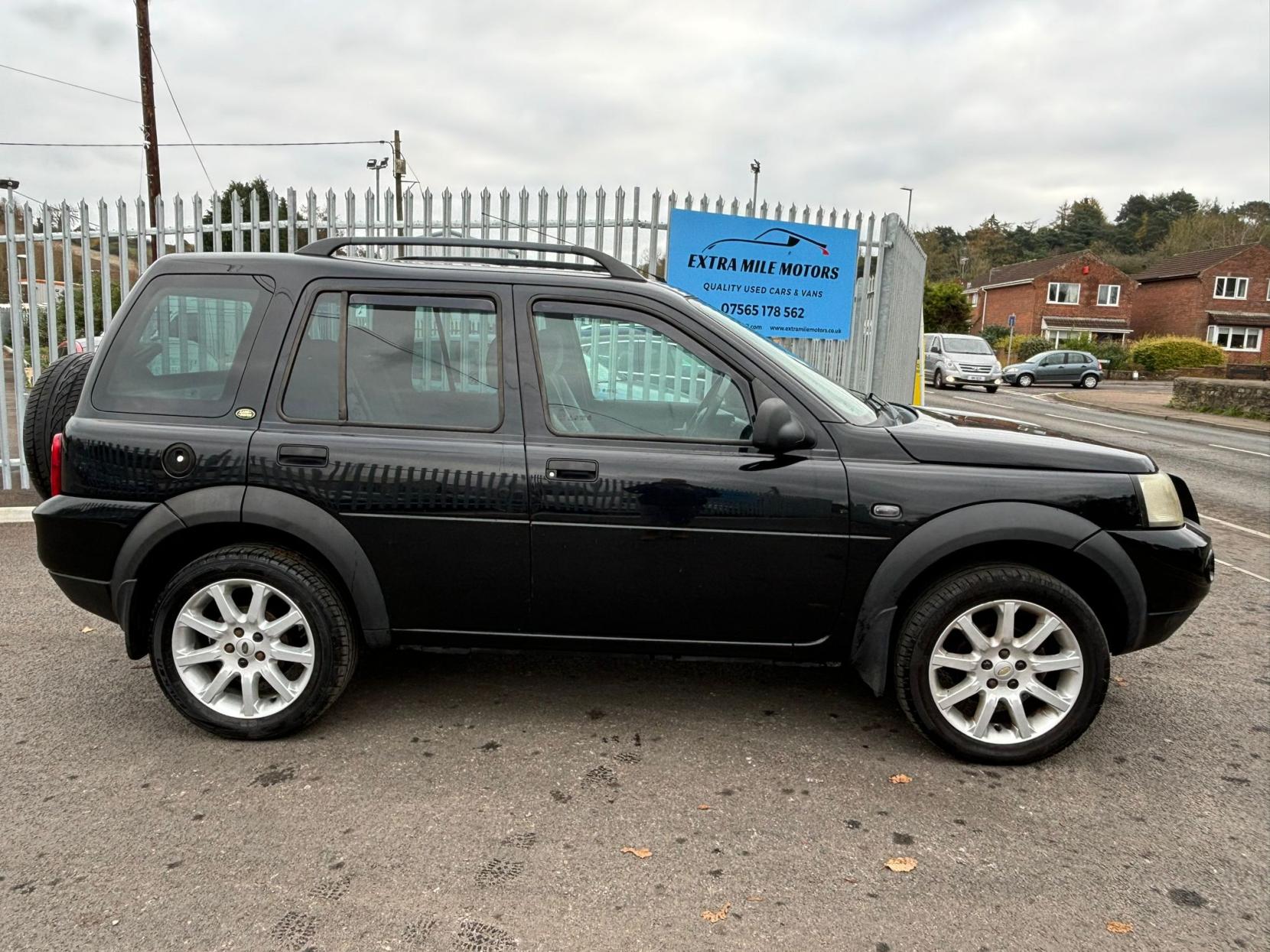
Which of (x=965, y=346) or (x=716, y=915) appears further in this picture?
(x=965, y=346)

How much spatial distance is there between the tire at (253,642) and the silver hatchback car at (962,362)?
29.7m

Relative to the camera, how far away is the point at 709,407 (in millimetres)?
3385

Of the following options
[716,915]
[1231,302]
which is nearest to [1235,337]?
[1231,302]

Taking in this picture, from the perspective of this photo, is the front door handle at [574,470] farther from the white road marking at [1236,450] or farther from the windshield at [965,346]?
the windshield at [965,346]

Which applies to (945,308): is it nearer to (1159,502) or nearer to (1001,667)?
(1159,502)

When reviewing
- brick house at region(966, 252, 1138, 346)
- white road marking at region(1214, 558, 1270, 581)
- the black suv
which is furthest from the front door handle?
brick house at region(966, 252, 1138, 346)

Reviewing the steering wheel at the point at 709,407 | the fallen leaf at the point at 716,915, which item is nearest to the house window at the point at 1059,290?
the steering wheel at the point at 709,407

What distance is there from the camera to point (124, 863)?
262 centimetres

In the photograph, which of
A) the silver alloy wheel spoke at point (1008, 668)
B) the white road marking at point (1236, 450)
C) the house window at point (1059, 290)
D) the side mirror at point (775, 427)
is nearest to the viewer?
the side mirror at point (775, 427)

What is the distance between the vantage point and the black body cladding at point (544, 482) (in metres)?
3.24

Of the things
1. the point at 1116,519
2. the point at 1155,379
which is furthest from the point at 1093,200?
the point at 1116,519

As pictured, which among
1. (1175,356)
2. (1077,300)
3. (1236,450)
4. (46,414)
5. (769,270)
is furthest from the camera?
(1077,300)

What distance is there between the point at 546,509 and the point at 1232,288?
211 feet

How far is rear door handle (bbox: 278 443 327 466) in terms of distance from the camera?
129 inches
